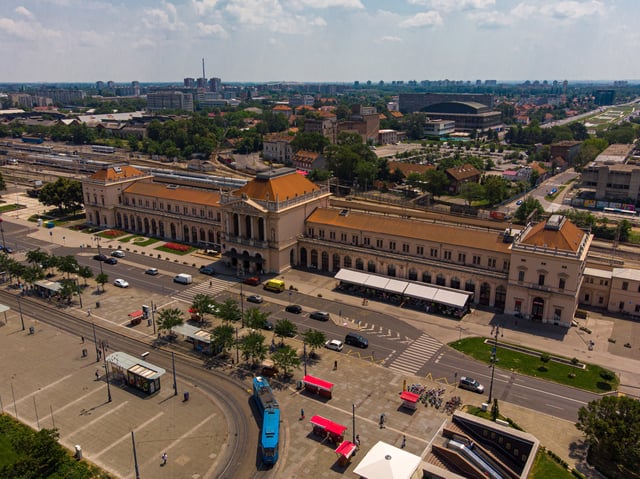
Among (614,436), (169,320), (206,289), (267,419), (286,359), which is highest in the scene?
(614,436)

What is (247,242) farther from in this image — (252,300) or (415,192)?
(415,192)

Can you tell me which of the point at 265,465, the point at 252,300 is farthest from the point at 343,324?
the point at 265,465

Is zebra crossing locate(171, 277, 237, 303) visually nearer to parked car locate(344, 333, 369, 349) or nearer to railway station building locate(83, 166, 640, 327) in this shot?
railway station building locate(83, 166, 640, 327)

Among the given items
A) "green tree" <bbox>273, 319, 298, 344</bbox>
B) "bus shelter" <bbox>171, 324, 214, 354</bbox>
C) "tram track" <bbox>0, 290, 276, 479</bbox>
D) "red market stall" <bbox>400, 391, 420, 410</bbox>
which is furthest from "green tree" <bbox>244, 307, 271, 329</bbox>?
"red market stall" <bbox>400, 391, 420, 410</bbox>

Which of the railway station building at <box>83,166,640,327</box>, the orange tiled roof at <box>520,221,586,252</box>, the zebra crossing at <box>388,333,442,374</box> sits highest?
the orange tiled roof at <box>520,221,586,252</box>

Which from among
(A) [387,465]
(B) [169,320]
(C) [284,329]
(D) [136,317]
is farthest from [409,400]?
(D) [136,317]

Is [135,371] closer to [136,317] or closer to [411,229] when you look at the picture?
[136,317]
